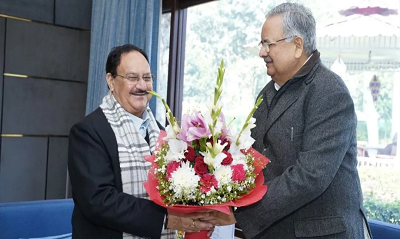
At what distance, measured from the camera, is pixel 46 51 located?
18.1 ft

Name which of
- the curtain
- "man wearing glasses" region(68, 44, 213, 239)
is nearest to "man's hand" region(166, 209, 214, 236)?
"man wearing glasses" region(68, 44, 213, 239)

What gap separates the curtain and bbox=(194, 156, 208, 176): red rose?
297cm

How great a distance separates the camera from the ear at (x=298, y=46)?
2078mm

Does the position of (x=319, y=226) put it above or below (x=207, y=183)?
below

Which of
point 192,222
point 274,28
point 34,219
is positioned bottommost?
point 34,219

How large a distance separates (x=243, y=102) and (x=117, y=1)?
1.82 m

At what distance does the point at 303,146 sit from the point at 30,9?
13.7 ft

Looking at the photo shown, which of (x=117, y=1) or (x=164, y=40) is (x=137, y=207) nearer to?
(x=164, y=40)

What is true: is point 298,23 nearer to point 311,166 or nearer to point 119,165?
point 311,166

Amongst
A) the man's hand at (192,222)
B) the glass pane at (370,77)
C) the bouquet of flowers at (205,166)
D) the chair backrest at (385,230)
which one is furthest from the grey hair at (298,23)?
the chair backrest at (385,230)

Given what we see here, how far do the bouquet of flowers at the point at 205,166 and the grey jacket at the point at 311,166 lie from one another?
0.14 meters

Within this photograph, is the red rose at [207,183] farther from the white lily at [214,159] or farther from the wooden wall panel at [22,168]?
the wooden wall panel at [22,168]

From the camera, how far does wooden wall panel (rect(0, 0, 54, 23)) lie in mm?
5246

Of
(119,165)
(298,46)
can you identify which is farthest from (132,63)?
(298,46)
